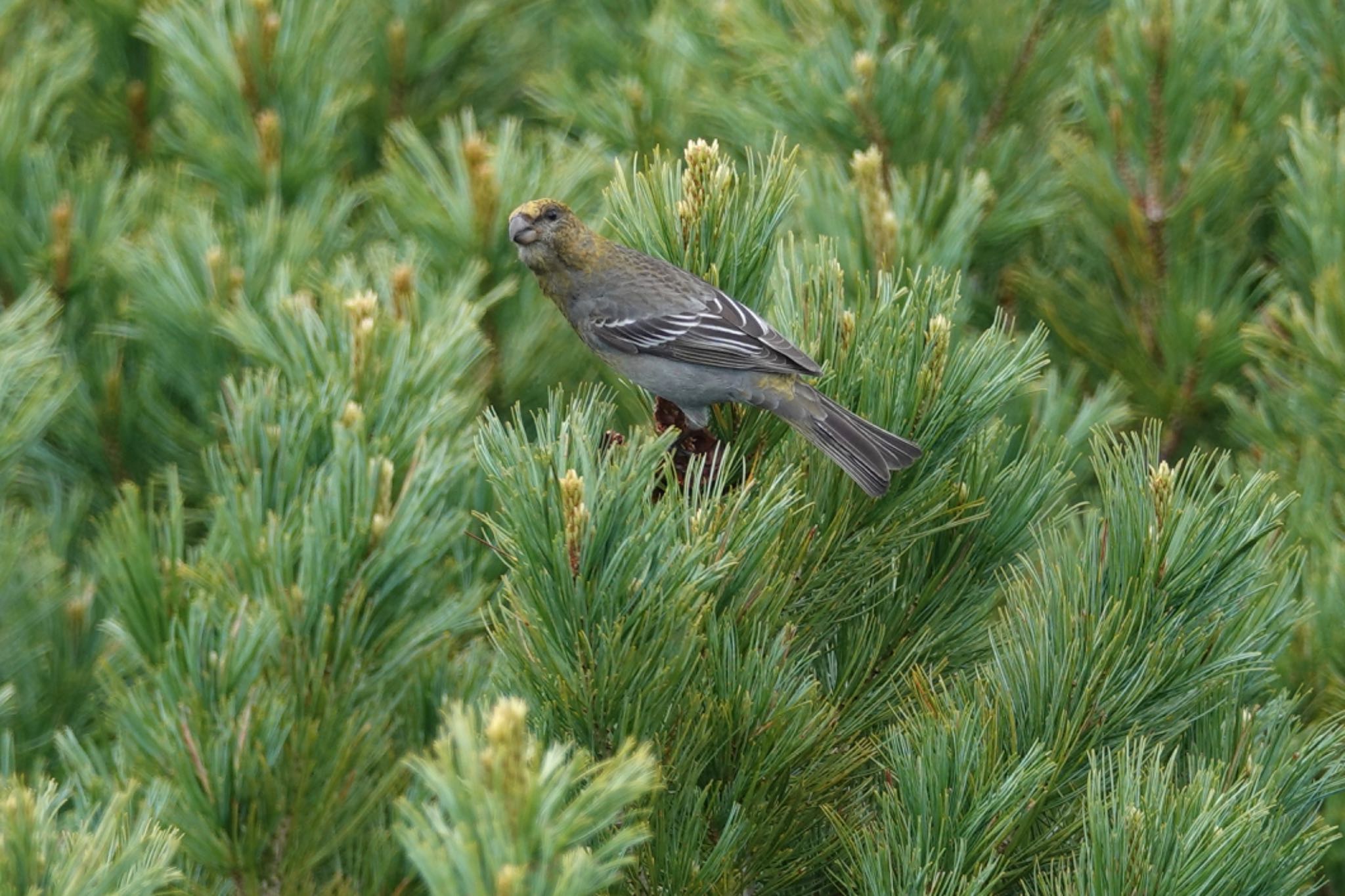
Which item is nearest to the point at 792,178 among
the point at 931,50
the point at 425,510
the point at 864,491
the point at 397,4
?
the point at 864,491

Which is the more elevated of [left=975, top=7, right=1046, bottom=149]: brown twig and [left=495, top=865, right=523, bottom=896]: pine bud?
[left=975, top=7, right=1046, bottom=149]: brown twig

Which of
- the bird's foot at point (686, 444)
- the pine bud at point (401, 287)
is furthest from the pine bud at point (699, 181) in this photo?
the pine bud at point (401, 287)

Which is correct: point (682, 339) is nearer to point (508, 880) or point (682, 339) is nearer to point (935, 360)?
point (935, 360)

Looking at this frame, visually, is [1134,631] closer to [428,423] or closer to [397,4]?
[428,423]

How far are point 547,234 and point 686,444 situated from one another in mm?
1176

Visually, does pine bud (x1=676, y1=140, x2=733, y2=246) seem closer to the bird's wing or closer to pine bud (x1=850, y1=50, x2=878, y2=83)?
the bird's wing

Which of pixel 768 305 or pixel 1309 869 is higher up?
pixel 768 305

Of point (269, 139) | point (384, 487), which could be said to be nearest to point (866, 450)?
point (384, 487)

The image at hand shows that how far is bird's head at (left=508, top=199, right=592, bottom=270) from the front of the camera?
11.1 feet

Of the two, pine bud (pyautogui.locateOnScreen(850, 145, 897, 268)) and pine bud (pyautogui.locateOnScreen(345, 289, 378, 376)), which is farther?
pine bud (pyautogui.locateOnScreen(850, 145, 897, 268))

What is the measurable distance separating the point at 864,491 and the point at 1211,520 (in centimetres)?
48

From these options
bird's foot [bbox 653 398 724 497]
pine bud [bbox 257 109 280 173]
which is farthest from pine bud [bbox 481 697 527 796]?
pine bud [bbox 257 109 280 173]

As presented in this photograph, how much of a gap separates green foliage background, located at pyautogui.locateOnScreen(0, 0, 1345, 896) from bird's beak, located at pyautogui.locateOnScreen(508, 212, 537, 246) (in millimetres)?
134

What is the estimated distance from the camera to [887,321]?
2.22m
